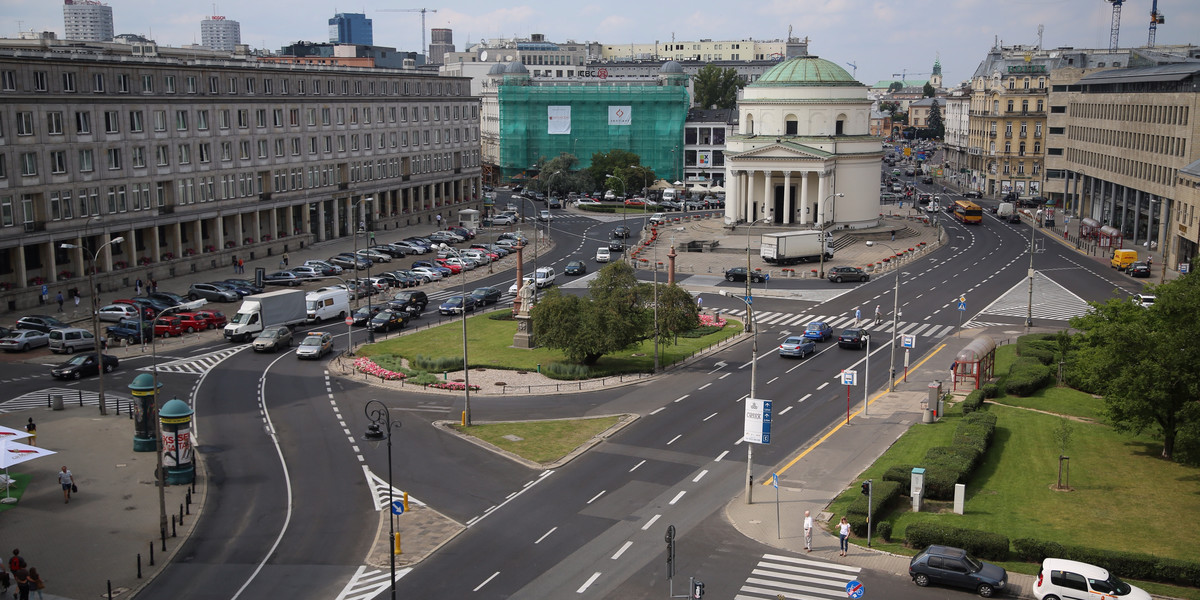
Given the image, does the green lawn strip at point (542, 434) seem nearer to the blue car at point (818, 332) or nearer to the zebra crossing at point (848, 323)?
the blue car at point (818, 332)

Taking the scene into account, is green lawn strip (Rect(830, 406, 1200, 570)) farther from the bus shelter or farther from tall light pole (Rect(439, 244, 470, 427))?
tall light pole (Rect(439, 244, 470, 427))

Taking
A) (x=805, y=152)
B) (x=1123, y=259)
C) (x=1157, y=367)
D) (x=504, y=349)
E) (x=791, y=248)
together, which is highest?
(x=805, y=152)

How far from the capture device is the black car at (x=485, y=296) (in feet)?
287

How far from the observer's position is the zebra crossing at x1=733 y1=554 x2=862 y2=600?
35.2 meters

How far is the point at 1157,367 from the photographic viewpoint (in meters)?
44.9

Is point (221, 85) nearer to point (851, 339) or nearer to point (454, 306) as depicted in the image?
point (454, 306)

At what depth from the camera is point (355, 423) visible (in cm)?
5509

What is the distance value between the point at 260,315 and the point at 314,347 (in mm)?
7710

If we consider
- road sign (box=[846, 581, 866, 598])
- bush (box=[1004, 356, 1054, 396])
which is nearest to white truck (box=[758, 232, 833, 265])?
bush (box=[1004, 356, 1054, 396])

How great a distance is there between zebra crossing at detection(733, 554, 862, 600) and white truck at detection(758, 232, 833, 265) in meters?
68.3

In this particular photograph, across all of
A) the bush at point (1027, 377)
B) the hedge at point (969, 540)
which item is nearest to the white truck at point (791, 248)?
the bush at point (1027, 377)

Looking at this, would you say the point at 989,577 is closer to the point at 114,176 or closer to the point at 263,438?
the point at 263,438

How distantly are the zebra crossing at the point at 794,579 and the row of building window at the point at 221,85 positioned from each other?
71.3 meters

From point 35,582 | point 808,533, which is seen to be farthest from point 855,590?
point 35,582
